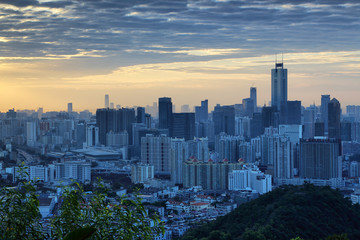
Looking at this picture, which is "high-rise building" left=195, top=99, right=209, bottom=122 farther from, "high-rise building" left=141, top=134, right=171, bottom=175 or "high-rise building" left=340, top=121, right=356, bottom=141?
"high-rise building" left=141, top=134, right=171, bottom=175

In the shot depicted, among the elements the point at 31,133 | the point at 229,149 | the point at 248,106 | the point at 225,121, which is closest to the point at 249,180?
the point at 229,149

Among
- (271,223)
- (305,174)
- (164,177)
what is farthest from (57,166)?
(271,223)

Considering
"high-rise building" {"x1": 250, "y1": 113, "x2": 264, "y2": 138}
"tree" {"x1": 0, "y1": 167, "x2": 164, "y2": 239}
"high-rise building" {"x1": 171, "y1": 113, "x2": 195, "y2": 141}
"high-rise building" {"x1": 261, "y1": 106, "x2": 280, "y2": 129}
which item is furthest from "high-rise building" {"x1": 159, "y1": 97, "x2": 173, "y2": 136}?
"tree" {"x1": 0, "y1": 167, "x2": 164, "y2": 239}

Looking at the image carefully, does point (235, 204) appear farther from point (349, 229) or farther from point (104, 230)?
point (104, 230)

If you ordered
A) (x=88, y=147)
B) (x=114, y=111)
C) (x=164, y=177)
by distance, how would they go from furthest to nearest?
(x=114, y=111), (x=88, y=147), (x=164, y=177)

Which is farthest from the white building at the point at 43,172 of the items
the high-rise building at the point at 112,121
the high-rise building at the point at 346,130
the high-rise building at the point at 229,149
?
the high-rise building at the point at 346,130

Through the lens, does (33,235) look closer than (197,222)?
Yes

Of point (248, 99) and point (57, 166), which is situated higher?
point (248, 99)

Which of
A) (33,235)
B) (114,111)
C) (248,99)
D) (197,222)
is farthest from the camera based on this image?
(248,99)
